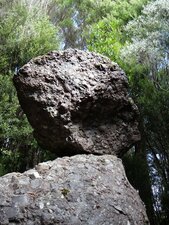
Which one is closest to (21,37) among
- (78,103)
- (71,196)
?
(78,103)

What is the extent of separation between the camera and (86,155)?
4.56m

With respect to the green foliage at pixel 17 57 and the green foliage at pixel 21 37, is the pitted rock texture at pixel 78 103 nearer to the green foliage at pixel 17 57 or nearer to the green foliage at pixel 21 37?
the green foliage at pixel 17 57

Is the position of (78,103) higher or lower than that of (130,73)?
lower

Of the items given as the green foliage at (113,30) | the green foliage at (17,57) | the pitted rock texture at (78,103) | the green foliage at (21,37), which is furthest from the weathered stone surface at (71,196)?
the green foliage at (21,37)

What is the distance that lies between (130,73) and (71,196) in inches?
260

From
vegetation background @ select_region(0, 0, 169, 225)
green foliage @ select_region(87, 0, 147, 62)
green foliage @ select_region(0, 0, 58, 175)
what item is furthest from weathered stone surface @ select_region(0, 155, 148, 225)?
green foliage @ select_region(87, 0, 147, 62)

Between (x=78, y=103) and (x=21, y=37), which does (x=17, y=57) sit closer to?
(x=21, y=37)

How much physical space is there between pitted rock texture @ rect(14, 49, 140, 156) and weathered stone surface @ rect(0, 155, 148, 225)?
52 centimetres

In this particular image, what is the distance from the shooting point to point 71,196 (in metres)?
3.85

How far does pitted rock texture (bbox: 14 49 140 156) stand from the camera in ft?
15.6

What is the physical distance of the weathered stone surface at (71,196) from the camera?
3648 millimetres

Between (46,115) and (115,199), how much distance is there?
154 centimetres

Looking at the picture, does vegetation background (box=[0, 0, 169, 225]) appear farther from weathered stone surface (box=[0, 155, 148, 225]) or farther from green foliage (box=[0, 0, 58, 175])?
weathered stone surface (box=[0, 155, 148, 225])

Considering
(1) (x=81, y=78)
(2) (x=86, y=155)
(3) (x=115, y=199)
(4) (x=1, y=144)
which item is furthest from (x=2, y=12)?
(3) (x=115, y=199)
